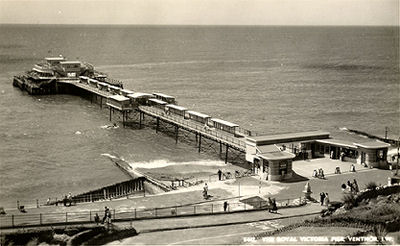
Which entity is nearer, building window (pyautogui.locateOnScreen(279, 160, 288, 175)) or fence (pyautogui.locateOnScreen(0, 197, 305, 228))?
fence (pyautogui.locateOnScreen(0, 197, 305, 228))

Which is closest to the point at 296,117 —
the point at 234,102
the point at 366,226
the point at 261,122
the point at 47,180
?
the point at 261,122

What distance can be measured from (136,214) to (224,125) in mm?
31628

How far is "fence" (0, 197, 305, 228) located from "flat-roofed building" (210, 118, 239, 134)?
25.5 metres

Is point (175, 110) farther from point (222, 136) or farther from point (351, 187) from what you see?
point (351, 187)

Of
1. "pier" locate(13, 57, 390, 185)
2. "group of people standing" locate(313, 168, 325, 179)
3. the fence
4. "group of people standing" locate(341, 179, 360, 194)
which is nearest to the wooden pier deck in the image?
"pier" locate(13, 57, 390, 185)

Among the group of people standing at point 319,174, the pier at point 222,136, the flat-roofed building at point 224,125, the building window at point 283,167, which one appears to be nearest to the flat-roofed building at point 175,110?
the pier at point 222,136

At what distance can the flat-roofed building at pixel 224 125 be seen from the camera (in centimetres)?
6719

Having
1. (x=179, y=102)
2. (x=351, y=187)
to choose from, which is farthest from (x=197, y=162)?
(x=179, y=102)

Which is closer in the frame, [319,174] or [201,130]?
[319,174]

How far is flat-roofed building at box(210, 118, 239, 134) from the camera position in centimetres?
6719

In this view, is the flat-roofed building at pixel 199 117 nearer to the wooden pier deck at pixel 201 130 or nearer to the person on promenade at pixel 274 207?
the wooden pier deck at pixel 201 130

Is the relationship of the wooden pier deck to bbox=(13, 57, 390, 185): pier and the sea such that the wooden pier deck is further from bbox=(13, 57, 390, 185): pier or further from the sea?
the sea

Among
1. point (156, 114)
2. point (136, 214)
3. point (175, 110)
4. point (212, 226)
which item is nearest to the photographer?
point (212, 226)

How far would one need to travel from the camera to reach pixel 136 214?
38.2 meters
